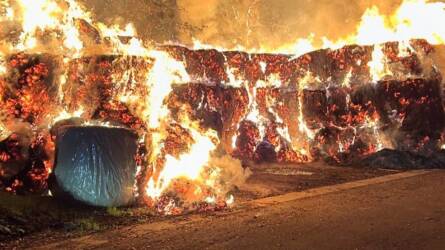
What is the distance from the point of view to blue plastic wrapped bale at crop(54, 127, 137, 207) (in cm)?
691

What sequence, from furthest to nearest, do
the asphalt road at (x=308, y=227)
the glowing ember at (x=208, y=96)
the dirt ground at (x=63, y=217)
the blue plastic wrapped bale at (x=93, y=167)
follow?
the glowing ember at (x=208, y=96)
the blue plastic wrapped bale at (x=93, y=167)
the dirt ground at (x=63, y=217)
the asphalt road at (x=308, y=227)

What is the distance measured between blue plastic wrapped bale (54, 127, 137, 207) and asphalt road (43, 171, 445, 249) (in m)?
1.22

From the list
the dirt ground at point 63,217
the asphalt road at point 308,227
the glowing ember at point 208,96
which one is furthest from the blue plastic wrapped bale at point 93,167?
the asphalt road at point 308,227

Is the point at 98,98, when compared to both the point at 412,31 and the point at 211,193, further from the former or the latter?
the point at 412,31

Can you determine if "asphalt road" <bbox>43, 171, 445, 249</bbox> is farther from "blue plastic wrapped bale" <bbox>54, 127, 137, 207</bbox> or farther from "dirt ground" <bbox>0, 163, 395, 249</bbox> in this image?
"blue plastic wrapped bale" <bbox>54, 127, 137, 207</bbox>

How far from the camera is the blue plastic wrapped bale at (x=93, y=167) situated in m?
6.91

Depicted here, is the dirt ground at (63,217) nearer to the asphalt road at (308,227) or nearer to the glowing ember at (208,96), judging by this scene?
the asphalt road at (308,227)

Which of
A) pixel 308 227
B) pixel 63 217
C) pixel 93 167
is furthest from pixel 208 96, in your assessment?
pixel 308 227

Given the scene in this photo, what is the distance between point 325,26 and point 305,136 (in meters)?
12.3

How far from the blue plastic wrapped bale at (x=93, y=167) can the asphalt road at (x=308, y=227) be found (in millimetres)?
1225

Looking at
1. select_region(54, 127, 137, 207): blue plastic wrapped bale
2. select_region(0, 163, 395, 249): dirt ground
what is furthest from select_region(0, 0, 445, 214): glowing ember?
select_region(0, 163, 395, 249): dirt ground

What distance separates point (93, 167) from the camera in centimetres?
694

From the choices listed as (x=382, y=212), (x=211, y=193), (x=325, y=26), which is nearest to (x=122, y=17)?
(x=325, y=26)

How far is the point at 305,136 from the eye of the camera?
1527 centimetres
